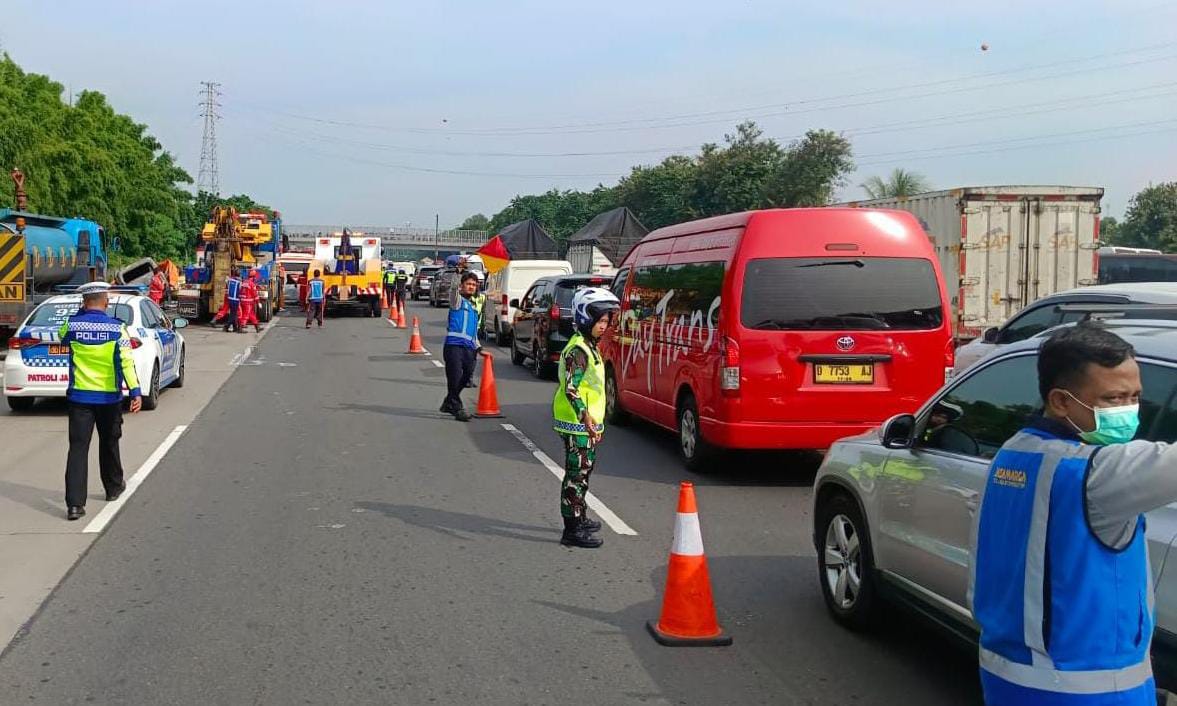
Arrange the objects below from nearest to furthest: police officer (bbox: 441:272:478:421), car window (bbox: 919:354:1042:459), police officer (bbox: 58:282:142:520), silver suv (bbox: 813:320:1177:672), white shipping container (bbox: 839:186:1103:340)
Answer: silver suv (bbox: 813:320:1177:672) < car window (bbox: 919:354:1042:459) < police officer (bbox: 58:282:142:520) < police officer (bbox: 441:272:478:421) < white shipping container (bbox: 839:186:1103:340)

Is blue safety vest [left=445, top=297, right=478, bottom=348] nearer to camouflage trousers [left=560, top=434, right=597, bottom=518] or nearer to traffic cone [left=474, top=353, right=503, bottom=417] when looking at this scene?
traffic cone [left=474, top=353, right=503, bottom=417]

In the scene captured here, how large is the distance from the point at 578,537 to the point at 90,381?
3.97 meters

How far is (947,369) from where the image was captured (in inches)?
366

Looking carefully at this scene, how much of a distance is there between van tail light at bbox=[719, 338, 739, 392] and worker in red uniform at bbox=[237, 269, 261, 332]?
2414 centimetres

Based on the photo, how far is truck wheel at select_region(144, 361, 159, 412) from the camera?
14.1 m

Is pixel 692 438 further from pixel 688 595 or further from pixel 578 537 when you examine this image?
pixel 688 595

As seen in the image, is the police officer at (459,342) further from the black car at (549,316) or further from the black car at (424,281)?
the black car at (424,281)

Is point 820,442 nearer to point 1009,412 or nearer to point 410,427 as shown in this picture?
point 1009,412

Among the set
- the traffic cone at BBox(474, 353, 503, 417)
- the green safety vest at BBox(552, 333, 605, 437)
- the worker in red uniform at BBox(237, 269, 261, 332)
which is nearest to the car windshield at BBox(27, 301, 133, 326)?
the traffic cone at BBox(474, 353, 503, 417)

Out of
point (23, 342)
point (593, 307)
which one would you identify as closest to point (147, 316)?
point (23, 342)

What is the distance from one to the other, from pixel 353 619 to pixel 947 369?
5.64 m

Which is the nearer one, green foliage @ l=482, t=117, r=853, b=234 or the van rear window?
the van rear window

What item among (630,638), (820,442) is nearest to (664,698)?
(630,638)

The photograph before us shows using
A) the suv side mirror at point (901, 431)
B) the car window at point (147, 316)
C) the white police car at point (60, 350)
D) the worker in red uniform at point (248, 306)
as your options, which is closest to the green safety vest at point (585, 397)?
the suv side mirror at point (901, 431)
